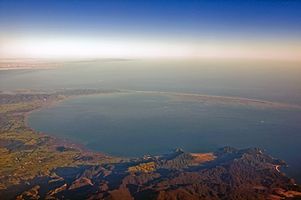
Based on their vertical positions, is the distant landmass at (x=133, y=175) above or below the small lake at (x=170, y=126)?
above

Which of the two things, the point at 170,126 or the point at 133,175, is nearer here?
the point at 133,175

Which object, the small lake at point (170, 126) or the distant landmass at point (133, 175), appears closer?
the distant landmass at point (133, 175)

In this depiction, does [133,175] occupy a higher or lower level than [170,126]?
higher

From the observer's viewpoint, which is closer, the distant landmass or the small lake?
the distant landmass

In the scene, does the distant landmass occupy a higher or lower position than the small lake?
higher
